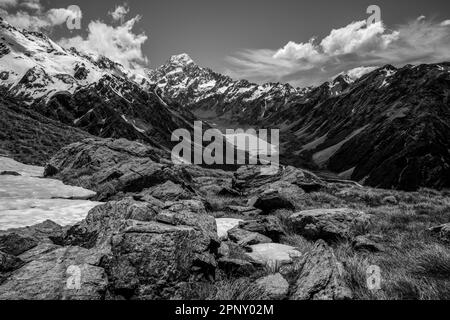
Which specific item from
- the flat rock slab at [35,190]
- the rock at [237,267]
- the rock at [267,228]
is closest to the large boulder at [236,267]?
the rock at [237,267]

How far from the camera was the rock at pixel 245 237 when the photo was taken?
378 inches

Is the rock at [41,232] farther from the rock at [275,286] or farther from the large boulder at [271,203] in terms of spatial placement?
the large boulder at [271,203]

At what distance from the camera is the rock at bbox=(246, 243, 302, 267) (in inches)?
295

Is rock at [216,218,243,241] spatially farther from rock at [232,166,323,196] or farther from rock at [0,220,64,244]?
rock at [232,166,323,196]

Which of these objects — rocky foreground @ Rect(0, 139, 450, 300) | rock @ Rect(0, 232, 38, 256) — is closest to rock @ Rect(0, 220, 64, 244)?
rocky foreground @ Rect(0, 139, 450, 300)

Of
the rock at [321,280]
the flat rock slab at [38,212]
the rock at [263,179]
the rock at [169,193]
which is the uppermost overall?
the rock at [263,179]

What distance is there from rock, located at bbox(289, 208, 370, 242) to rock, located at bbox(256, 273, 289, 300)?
5.32 m

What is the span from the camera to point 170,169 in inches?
738

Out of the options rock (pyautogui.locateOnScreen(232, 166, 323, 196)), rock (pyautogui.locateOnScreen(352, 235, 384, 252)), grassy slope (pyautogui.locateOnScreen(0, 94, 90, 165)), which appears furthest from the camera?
grassy slope (pyautogui.locateOnScreen(0, 94, 90, 165))

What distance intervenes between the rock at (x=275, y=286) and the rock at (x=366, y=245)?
410 cm

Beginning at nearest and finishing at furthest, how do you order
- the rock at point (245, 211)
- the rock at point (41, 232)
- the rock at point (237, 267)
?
1. the rock at point (237, 267)
2. the rock at point (41, 232)
3. the rock at point (245, 211)

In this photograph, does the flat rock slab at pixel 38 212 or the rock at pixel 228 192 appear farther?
the rock at pixel 228 192

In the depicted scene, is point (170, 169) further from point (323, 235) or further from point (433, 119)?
point (433, 119)

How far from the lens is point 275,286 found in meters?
5.41
